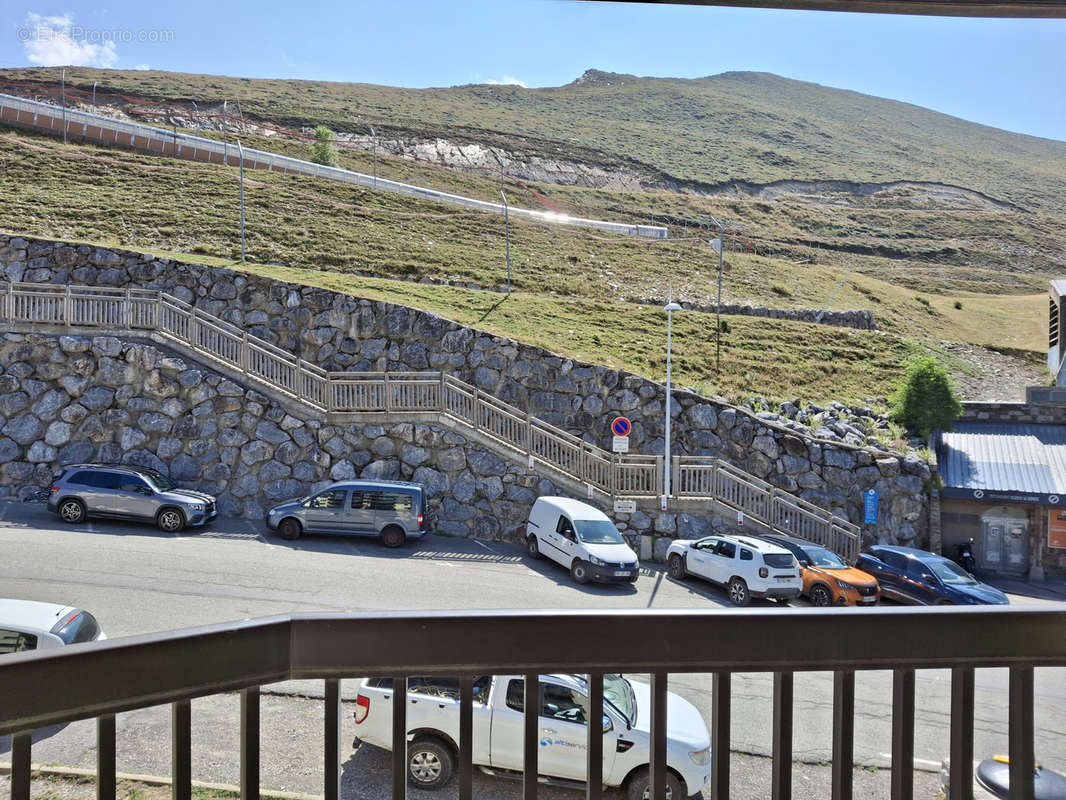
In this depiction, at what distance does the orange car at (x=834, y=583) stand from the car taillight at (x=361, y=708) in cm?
1185

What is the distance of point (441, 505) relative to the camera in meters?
18.6

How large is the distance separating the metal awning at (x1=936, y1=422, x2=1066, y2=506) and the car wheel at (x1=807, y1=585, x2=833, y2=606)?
760cm

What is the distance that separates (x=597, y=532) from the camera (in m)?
15.6

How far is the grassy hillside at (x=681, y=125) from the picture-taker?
274 feet

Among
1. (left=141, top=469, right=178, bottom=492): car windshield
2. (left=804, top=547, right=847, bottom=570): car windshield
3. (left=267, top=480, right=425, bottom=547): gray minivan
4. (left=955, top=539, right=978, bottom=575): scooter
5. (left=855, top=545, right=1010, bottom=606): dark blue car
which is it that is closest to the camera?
(left=855, top=545, right=1010, bottom=606): dark blue car

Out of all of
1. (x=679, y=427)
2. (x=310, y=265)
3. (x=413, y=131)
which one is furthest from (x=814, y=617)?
(x=413, y=131)

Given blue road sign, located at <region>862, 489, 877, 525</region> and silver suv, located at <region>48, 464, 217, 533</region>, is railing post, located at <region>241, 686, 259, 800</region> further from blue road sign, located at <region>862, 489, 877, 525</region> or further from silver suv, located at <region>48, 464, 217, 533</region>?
blue road sign, located at <region>862, 489, 877, 525</region>

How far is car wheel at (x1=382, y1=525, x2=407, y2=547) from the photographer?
16250 mm

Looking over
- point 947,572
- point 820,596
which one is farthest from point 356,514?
point 947,572

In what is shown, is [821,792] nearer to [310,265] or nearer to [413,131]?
[310,265]

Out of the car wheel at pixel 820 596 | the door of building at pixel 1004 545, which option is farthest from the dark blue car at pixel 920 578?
the door of building at pixel 1004 545

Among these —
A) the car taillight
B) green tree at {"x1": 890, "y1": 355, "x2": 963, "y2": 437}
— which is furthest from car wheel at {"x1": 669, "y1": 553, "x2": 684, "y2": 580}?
the car taillight

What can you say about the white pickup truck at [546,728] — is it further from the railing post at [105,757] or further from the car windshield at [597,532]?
the car windshield at [597,532]

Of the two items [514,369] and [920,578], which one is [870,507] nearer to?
[920,578]
